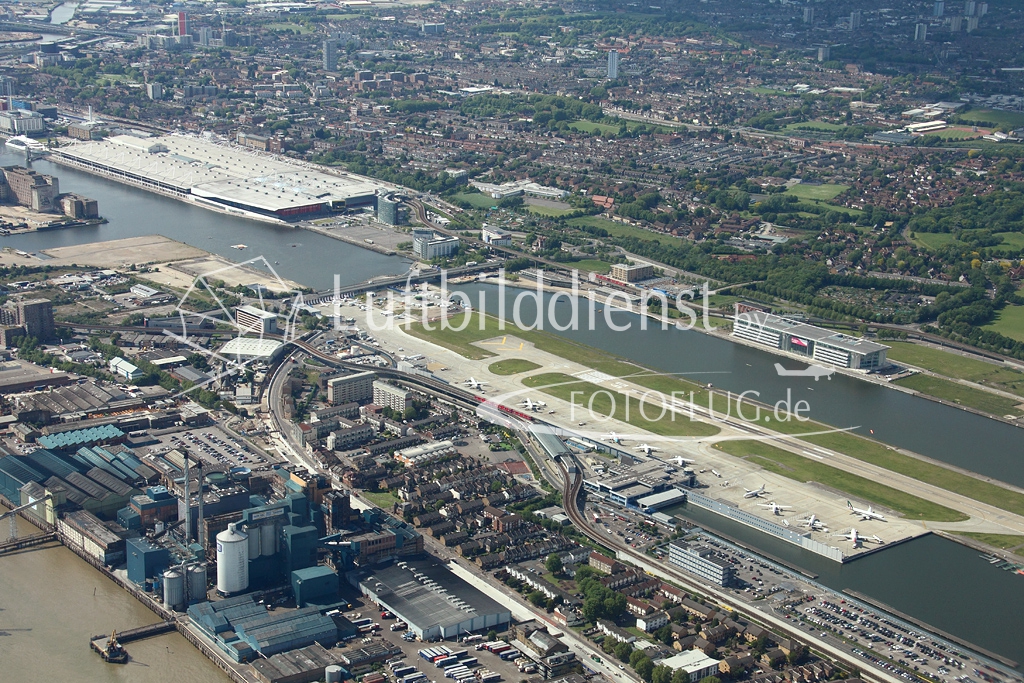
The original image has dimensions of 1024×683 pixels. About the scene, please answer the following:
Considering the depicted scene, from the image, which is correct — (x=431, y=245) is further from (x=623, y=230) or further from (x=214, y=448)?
(x=214, y=448)

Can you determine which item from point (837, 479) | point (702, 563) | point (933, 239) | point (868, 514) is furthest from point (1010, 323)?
point (702, 563)

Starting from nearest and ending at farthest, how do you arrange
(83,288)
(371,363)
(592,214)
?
1. (371,363)
2. (83,288)
3. (592,214)

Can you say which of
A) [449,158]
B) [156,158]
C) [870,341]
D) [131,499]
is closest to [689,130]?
[449,158]

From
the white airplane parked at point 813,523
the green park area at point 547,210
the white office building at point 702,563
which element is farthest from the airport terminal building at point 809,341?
the green park area at point 547,210

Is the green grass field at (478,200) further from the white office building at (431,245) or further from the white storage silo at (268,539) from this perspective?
the white storage silo at (268,539)

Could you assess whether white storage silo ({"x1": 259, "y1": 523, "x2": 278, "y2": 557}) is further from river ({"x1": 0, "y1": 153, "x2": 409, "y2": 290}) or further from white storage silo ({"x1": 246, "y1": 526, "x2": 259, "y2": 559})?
river ({"x1": 0, "y1": 153, "x2": 409, "y2": 290})

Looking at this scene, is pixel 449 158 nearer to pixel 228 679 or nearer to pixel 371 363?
pixel 371 363
